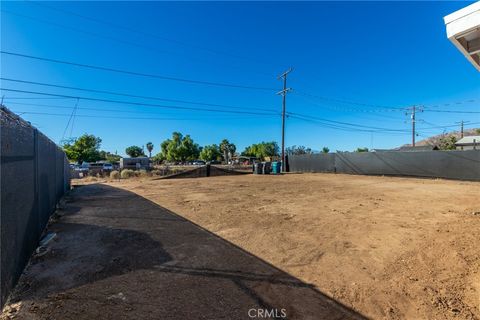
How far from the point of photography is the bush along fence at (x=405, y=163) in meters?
15.6

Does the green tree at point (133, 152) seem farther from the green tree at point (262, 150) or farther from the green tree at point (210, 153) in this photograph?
the green tree at point (262, 150)

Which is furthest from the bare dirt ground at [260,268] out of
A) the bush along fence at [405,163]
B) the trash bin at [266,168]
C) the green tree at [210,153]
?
the green tree at [210,153]

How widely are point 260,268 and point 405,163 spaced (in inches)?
739

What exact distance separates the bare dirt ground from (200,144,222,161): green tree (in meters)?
77.7

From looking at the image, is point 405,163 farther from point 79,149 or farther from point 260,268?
point 79,149

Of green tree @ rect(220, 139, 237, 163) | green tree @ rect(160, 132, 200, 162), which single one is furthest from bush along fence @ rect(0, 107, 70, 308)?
green tree @ rect(220, 139, 237, 163)

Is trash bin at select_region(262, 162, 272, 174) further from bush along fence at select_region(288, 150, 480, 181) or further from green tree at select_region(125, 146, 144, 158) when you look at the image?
green tree at select_region(125, 146, 144, 158)

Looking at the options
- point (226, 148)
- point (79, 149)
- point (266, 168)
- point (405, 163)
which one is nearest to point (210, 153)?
point (226, 148)

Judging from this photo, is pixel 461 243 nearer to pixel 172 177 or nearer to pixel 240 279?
pixel 240 279

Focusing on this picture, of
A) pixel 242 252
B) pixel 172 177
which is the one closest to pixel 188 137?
pixel 172 177

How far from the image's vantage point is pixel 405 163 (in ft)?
61.4

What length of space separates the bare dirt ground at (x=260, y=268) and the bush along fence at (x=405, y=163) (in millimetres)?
11811

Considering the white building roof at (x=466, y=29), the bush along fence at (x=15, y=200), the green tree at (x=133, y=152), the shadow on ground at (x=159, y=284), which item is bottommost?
the shadow on ground at (x=159, y=284)

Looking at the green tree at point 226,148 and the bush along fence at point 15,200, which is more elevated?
the green tree at point 226,148
